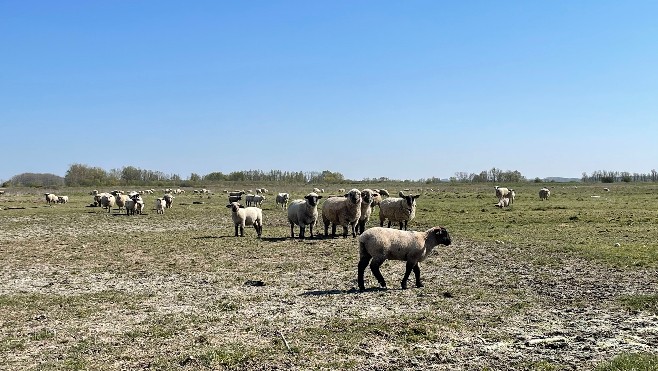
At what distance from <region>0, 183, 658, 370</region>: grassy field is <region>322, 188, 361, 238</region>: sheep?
5.66 feet

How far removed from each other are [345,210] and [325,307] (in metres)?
13.5

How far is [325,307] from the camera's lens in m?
11.6

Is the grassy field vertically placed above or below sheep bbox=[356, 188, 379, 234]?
below

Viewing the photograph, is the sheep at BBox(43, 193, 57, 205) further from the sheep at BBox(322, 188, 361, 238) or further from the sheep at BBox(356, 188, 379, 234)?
the sheep at BBox(356, 188, 379, 234)

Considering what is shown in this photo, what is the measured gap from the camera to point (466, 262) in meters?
17.6

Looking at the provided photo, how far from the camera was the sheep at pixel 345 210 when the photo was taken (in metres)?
24.4

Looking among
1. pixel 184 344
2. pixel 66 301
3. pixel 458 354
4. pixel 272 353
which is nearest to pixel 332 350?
pixel 272 353

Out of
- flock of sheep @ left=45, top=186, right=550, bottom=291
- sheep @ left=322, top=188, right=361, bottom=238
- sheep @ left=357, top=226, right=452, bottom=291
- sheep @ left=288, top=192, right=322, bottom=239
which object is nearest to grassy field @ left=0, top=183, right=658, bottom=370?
sheep @ left=357, top=226, right=452, bottom=291

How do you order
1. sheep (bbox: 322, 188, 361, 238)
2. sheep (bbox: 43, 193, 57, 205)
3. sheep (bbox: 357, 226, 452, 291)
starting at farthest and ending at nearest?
sheep (bbox: 43, 193, 57, 205) < sheep (bbox: 322, 188, 361, 238) < sheep (bbox: 357, 226, 452, 291)

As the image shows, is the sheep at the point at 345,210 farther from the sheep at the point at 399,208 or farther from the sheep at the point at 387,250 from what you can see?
the sheep at the point at 387,250

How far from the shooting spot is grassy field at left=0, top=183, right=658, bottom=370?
8.38 m

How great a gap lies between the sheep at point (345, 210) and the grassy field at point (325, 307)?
1725 millimetres

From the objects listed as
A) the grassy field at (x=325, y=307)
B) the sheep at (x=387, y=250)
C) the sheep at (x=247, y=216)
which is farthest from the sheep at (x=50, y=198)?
the sheep at (x=387, y=250)

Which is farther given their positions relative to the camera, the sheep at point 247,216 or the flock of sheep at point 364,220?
the sheep at point 247,216
